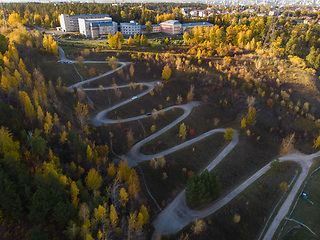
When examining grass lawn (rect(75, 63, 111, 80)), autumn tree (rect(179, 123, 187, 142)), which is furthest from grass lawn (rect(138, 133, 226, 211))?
grass lawn (rect(75, 63, 111, 80))

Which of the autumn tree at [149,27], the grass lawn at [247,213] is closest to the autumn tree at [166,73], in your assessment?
the grass lawn at [247,213]

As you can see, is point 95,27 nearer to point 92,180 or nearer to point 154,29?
point 154,29

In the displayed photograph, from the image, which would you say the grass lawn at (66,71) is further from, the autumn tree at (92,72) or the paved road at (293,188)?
the paved road at (293,188)

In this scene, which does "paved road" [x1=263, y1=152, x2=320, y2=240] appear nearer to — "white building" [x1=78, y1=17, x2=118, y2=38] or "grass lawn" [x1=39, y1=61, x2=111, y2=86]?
"grass lawn" [x1=39, y1=61, x2=111, y2=86]

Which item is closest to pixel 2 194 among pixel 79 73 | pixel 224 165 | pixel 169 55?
pixel 224 165

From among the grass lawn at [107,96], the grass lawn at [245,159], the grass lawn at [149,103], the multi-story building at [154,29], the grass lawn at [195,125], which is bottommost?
the grass lawn at [245,159]

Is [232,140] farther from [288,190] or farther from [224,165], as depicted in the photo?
[288,190]
